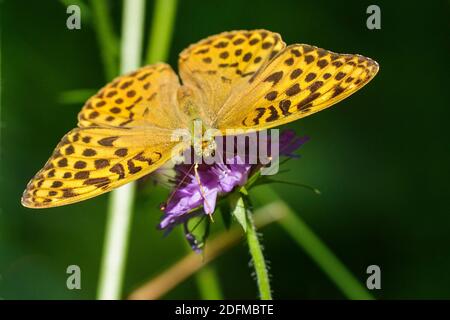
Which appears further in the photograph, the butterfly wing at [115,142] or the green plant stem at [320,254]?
the green plant stem at [320,254]

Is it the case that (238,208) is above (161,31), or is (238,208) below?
below

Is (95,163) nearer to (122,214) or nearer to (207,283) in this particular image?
(122,214)

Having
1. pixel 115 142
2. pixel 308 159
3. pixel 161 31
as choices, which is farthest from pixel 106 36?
pixel 308 159

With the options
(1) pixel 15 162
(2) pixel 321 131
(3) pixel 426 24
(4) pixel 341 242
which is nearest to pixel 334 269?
(4) pixel 341 242

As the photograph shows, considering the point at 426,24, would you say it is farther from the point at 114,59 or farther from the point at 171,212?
the point at 171,212

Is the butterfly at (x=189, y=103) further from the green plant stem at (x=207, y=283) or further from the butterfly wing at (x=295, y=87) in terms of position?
the green plant stem at (x=207, y=283)

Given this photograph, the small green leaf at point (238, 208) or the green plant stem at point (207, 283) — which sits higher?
the small green leaf at point (238, 208)

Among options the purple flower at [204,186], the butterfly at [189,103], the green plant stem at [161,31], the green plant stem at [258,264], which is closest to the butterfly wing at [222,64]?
the butterfly at [189,103]
